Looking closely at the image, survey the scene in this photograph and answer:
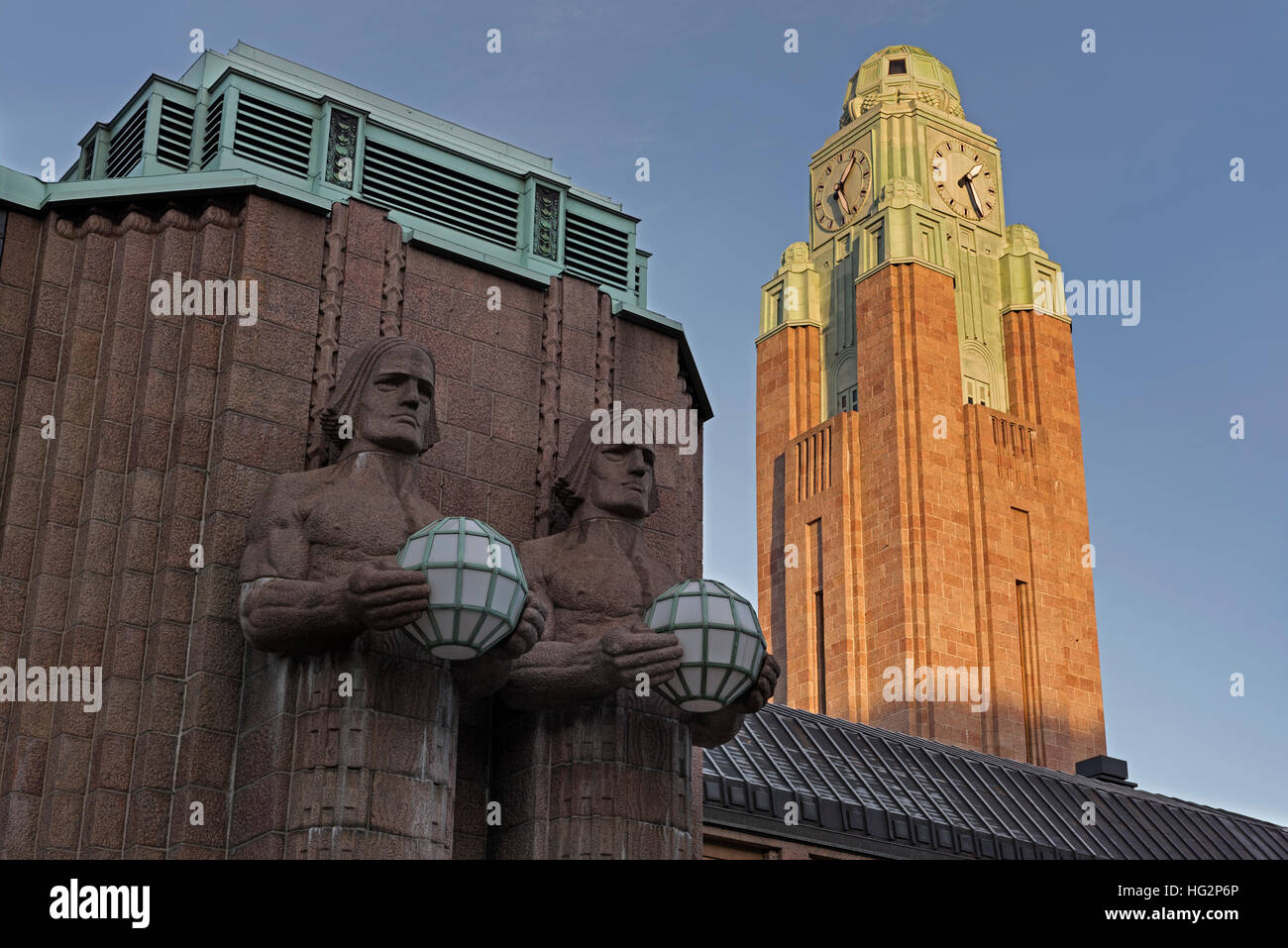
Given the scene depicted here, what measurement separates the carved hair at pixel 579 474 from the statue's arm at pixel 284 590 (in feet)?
7.95

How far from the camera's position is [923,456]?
75875 millimetres

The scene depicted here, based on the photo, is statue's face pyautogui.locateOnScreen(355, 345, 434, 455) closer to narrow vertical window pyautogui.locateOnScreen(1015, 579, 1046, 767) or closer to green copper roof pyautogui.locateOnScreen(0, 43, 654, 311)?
green copper roof pyautogui.locateOnScreen(0, 43, 654, 311)

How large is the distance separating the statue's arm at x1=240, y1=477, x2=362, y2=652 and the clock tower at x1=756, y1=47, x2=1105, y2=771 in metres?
59.1

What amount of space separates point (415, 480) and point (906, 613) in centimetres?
5974

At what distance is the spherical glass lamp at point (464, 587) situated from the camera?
1320 cm

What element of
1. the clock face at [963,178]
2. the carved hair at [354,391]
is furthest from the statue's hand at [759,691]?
the clock face at [963,178]

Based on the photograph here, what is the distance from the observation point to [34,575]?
14.4 metres

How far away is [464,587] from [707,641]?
207cm

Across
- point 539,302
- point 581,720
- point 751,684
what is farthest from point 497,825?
point 539,302

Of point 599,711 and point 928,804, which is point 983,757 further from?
point 599,711

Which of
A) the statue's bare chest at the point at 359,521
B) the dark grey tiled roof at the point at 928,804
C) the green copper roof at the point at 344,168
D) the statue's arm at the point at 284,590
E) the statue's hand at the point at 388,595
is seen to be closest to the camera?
the statue's hand at the point at 388,595

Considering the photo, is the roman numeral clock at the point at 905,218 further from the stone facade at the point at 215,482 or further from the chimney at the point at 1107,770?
the stone facade at the point at 215,482
